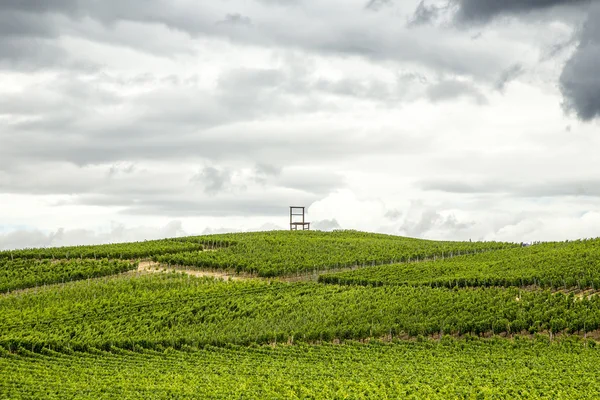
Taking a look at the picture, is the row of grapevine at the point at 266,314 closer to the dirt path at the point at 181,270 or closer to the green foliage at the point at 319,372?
the green foliage at the point at 319,372

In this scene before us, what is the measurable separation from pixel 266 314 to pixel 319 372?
1769 centimetres


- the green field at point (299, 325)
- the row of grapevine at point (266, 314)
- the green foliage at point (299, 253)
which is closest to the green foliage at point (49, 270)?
the green field at point (299, 325)

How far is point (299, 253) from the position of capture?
8456 centimetres

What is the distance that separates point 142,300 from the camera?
198 ft

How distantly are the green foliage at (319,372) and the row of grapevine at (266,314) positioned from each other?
2.14 m

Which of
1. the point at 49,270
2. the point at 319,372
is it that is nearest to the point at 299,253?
the point at 49,270

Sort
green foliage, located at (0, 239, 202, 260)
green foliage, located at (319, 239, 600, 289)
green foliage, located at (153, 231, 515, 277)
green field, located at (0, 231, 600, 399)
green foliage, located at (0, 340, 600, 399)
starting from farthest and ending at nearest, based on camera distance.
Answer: green foliage, located at (0, 239, 202, 260)
green foliage, located at (153, 231, 515, 277)
green foliage, located at (319, 239, 600, 289)
green field, located at (0, 231, 600, 399)
green foliage, located at (0, 340, 600, 399)

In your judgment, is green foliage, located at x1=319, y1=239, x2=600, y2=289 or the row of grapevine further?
green foliage, located at x1=319, y1=239, x2=600, y2=289

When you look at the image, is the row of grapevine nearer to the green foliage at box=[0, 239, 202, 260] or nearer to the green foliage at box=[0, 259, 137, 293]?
the green foliage at box=[0, 259, 137, 293]

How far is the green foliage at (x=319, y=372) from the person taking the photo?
32.0m

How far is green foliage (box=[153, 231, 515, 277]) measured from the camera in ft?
254

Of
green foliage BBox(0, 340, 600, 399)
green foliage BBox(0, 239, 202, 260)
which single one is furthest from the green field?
green foliage BBox(0, 239, 202, 260)

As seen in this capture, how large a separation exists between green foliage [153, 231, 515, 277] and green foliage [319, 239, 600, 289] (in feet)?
22.2

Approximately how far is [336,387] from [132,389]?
9.84 m
